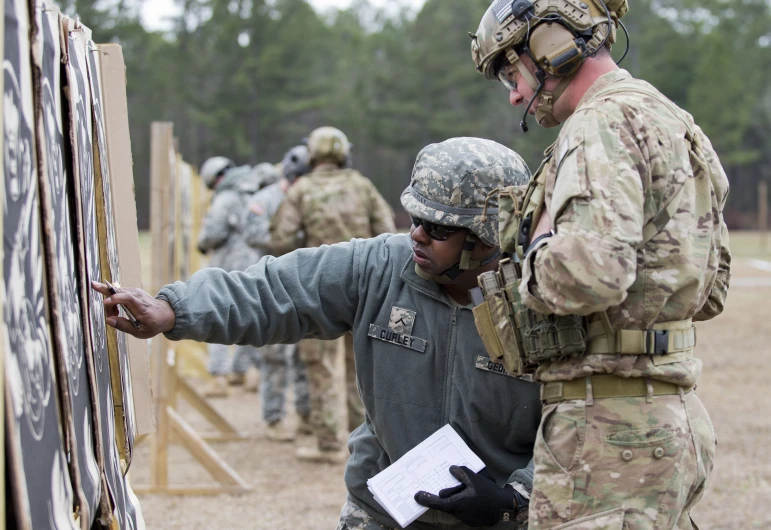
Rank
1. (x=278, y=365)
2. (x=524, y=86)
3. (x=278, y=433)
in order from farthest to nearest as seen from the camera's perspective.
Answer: (x=278, y=365), (x=278, y=433), (x=524, y=86)

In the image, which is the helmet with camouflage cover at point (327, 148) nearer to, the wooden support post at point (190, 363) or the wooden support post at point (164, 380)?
the wooden support post at point (164, 380)

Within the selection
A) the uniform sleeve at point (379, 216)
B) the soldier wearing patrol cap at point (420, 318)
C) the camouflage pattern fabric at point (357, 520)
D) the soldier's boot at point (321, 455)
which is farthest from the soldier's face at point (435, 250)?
the soldier's boot at point (321, 455)

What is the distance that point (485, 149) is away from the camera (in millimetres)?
3250

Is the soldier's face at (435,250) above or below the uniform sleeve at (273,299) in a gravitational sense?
above

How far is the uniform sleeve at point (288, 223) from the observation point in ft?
25.5

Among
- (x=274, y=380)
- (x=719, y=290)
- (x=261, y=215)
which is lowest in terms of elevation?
(x=274, y=380)

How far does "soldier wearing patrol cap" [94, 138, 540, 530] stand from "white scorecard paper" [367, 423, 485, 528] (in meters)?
0.11

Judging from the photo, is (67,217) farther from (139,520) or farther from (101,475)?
(139,520)

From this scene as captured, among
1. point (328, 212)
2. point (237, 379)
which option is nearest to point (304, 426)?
point (328, 212)

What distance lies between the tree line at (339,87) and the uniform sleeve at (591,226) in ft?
129

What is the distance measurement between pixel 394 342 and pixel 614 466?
0.86 metres

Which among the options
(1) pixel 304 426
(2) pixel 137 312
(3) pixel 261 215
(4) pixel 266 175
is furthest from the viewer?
(4) pixel 266 175

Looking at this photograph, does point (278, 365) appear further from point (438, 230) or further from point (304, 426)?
point (438, 230)

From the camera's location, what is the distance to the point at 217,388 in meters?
11.1
